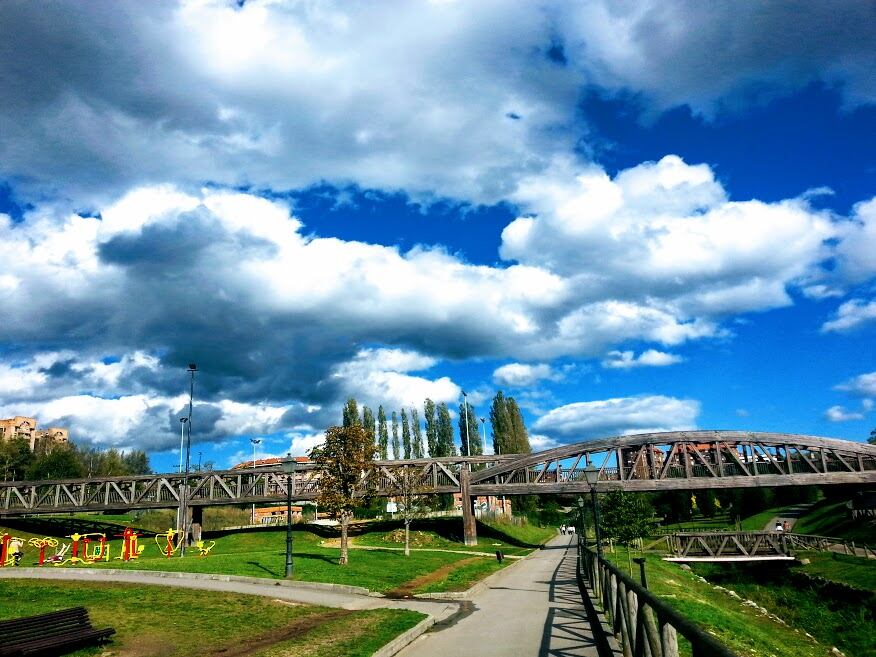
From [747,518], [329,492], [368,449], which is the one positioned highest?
[368,449]

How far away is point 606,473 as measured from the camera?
4931 centimetres

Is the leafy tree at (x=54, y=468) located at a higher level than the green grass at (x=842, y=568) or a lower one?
higher

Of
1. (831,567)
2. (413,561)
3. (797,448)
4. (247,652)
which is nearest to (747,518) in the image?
(797,448)

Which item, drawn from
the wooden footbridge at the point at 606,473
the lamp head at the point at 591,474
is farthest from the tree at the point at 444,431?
the lamp head at the point at 591,474

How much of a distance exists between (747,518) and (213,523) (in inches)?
2653

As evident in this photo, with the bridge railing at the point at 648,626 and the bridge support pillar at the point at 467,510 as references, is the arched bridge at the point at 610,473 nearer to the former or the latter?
the bridge support pillar at the point at 467,510

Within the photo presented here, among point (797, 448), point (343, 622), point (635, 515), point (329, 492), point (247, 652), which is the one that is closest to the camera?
point (247, 652)

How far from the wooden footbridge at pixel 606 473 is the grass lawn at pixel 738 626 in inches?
609

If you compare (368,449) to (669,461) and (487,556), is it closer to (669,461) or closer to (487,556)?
→ (487,556)

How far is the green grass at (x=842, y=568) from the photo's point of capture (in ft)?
106

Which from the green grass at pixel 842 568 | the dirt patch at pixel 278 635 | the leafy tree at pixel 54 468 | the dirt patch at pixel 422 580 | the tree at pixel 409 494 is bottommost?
the green grass at pixel 842 568

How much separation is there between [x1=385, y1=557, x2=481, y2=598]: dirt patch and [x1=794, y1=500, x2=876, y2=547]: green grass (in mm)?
32832

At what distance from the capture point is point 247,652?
1158cm

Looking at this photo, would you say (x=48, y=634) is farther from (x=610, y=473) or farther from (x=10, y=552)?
(x=610, y=473)
